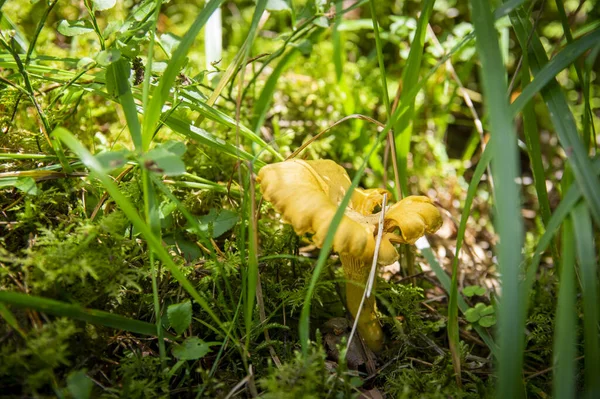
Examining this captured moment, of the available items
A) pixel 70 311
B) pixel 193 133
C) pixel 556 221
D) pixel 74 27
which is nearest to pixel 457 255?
pixel 556 221

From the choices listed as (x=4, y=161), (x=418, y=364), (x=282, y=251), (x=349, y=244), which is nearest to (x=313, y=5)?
(x=282, y=251)

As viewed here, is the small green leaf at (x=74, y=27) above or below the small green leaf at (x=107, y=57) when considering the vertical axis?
above

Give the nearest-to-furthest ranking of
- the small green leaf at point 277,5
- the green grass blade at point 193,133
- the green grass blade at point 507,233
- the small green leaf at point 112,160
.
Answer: the green grass blade at point 507,233, the small green leaf at point 112,160, the green grass blade at point 193,133, the small green leaf at point 277,5

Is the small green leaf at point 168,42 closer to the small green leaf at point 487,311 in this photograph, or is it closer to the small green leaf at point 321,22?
the small green leaf at point 321,22

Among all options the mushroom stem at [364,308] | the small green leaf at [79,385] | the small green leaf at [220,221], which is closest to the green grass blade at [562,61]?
the mushroom stem at [364,308]

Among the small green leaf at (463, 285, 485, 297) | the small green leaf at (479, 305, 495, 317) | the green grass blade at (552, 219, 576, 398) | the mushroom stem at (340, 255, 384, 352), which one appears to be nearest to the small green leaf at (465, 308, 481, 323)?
the small green leaf at (479, 305, 495, 317)

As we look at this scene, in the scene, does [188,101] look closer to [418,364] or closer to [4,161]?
[4,161]
